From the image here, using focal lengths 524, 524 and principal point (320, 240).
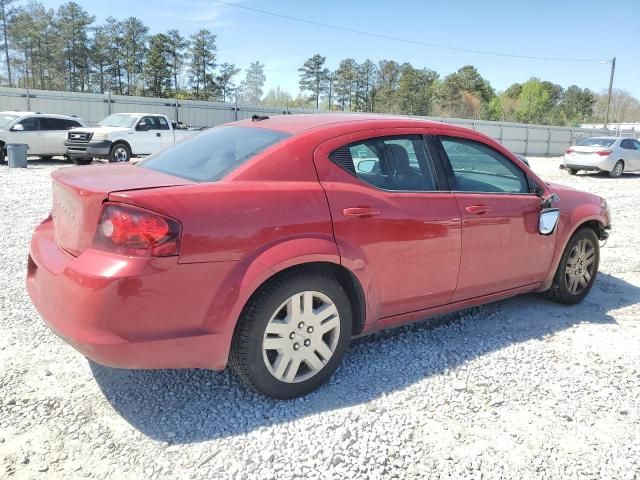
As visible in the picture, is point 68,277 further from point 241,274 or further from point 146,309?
point 241,274

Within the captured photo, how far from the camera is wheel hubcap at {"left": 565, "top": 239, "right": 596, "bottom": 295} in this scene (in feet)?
14.8

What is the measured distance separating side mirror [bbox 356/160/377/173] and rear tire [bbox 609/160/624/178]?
62.3 feet

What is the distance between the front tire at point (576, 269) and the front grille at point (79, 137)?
15.2 m

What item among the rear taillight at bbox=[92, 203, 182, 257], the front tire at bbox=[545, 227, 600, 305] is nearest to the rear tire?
the front tire at bbox=[545, 227, 600, 305]

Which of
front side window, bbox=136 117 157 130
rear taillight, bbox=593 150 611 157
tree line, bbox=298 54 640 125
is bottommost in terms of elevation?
rear taillight, bbox=593 150 611 157

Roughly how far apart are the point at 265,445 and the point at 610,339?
2840 millimetres

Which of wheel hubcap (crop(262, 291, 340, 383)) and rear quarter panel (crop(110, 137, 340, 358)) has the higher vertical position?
rear quarter panel (crop(110, 137, 340, 358))

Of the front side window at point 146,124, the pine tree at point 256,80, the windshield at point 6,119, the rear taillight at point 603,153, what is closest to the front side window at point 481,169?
the front side window at point 146,124

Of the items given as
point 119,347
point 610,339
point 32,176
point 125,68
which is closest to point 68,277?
point 119,347

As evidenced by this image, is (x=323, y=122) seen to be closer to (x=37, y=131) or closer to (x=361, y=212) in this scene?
(x=361, y=212)

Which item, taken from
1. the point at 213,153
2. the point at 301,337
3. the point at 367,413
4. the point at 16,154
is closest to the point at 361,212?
the point at 301,337

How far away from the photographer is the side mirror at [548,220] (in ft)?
13.3

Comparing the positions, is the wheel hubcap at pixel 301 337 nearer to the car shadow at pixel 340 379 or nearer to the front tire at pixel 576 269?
the car shadow at pixel 340 379

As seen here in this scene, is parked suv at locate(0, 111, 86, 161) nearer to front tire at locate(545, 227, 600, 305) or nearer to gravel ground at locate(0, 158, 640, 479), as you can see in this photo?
gravel ground at locate(0, 158, 640, 479)
